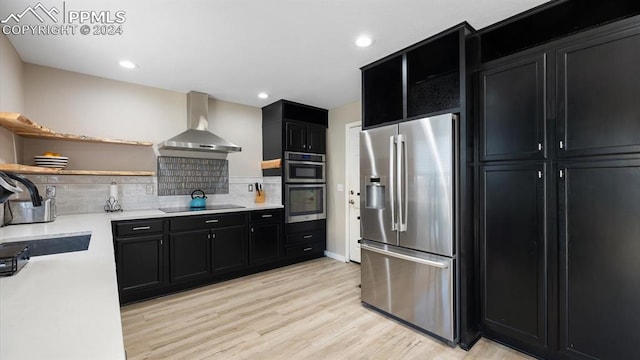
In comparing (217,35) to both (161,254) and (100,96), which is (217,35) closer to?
(100,96)

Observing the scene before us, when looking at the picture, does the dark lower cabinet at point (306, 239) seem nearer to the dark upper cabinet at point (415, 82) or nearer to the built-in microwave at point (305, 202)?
the built-in microwave at point (305, 202)

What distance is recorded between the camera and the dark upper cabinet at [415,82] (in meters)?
2.53

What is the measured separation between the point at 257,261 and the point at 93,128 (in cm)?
252

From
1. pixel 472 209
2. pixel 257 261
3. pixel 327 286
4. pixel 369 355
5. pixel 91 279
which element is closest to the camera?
pixel 91 279

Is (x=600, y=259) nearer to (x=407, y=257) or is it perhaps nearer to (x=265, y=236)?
(x=407, y=257)

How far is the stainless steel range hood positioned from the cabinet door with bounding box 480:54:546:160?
2.78 m

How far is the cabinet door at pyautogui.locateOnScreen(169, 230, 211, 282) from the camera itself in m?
3.18

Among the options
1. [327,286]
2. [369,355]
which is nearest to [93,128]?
[327,286]

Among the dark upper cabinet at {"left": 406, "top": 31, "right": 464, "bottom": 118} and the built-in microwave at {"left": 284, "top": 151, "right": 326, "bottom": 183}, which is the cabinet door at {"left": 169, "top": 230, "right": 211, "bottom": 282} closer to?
the built-in microwave at {"left": 284, "top": 151, "right": 326, "bottom": 183}

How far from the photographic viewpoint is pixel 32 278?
1.09 metres

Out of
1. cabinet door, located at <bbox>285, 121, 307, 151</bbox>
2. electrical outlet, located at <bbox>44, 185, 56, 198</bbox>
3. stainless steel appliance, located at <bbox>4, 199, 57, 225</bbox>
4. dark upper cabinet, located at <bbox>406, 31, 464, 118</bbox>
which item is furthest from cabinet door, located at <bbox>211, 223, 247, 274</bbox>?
dark upper cabinet, located at <bbox>406, 31, 464, 118</bbox>

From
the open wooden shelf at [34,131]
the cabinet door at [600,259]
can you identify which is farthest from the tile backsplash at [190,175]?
the cabinet door at [600,259]

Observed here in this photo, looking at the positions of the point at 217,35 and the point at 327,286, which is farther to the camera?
the point at 327,286

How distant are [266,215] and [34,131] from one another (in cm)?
250
